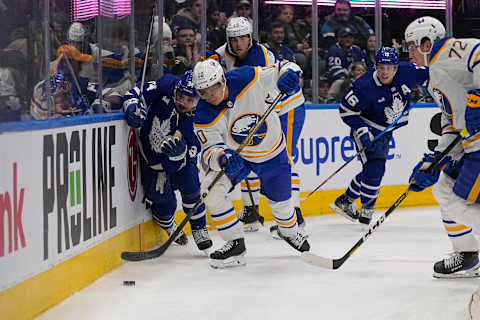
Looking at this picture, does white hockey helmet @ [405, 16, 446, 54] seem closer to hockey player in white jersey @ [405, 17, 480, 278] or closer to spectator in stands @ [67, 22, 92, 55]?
hockey player in white jersey @ [405, 17, 480, 278]

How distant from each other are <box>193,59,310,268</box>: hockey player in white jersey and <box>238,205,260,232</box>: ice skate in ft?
3.52

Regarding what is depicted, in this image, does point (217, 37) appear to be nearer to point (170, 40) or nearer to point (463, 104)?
point (170, 40)

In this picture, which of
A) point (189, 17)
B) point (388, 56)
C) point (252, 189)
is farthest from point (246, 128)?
point (189, 17)

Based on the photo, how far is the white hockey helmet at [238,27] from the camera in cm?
506

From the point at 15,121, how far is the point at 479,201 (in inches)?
71.1

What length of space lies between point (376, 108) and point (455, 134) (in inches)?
75.5

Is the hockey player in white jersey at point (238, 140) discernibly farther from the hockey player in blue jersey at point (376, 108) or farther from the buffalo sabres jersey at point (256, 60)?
the hockey player in blue jersey at point (376, 108)

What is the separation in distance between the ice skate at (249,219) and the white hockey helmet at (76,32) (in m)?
1.82

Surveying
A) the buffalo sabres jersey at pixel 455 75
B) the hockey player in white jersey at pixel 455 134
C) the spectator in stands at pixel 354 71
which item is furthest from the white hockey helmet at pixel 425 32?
the spectator in stands at pixel 354 71

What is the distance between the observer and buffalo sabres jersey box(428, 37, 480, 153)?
11.2 feet

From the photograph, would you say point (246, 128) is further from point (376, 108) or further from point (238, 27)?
point (376, 108)

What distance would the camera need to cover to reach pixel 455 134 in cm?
373

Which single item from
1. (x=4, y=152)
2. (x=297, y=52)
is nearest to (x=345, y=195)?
(x=297, y=52)

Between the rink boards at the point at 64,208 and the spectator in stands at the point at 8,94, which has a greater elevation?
the spectator in stands at the point at 8,94
